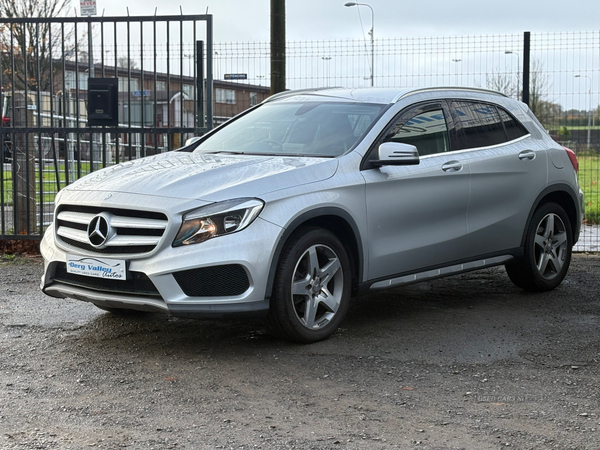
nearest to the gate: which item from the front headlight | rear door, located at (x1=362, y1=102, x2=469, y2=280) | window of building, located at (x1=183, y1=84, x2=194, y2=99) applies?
window of building, located at (x1=183, y1=84, x2=194, y2=99)

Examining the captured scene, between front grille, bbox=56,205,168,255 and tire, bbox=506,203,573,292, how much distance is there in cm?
355

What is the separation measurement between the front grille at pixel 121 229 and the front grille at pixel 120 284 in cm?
16

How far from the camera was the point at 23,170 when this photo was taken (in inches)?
411

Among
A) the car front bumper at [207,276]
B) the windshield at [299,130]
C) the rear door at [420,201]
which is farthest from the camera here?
the windshield at [299,130]

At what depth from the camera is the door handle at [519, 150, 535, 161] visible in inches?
282

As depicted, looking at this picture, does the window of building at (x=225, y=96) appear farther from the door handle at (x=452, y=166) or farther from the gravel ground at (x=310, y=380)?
the door handle at (x=452, y=166)

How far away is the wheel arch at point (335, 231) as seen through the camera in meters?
5.14

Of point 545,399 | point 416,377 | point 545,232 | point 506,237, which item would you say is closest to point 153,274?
point 416,377

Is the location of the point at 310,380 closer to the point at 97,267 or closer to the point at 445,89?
the point at 97,267

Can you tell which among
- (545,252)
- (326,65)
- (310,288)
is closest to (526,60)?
(326,65)

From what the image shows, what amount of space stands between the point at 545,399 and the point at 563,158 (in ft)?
11.9

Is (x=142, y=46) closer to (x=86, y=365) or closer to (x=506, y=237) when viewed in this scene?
(x=506, y=237)

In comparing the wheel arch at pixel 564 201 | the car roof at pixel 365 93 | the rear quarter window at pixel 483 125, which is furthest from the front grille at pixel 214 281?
the wheel arch at pixel 564 201

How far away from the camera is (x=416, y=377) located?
4863 millimetres
